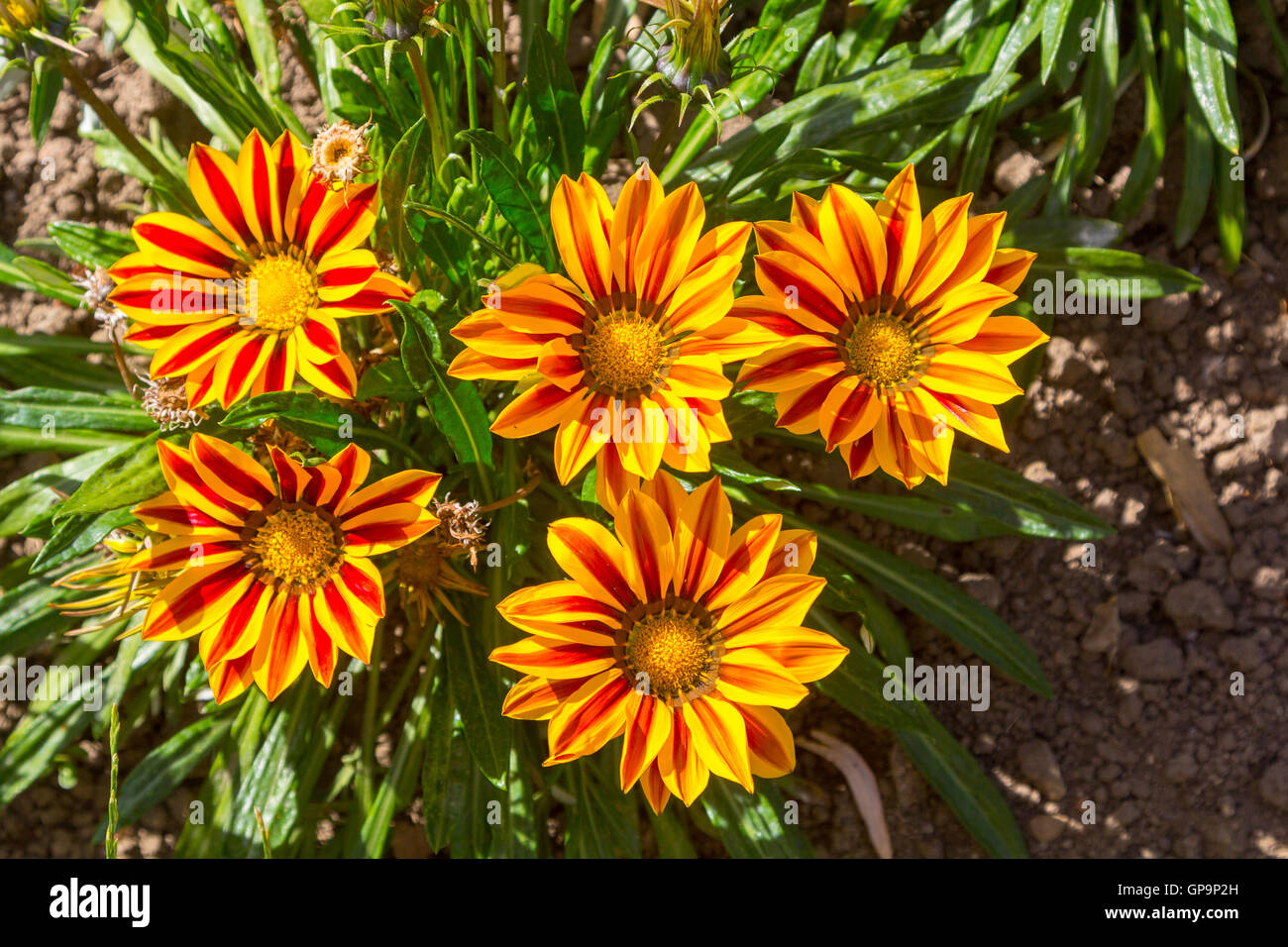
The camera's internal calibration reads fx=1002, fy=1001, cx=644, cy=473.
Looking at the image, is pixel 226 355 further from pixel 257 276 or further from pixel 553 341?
pixel 553 341

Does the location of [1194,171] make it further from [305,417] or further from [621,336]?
[305,417]

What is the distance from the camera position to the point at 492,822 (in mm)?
2059

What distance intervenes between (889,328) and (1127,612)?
49.4 inches

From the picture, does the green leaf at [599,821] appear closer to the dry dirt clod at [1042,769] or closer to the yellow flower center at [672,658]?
the yellow flower center at [672,658]

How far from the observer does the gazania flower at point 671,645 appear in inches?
55.2

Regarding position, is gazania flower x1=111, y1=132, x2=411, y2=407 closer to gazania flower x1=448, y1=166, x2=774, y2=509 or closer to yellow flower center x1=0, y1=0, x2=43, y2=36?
gazania flower x1=448, y1=166, x2=774, y2=509

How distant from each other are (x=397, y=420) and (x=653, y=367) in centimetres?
74

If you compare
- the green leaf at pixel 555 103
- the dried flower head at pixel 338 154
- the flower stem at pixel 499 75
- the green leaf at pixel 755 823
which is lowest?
the green leaf at pixel 755 823

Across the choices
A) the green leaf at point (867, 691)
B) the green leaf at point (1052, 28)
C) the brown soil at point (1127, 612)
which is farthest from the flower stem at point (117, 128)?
the green leaf at point (1052, 28)

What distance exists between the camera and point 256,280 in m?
1.59

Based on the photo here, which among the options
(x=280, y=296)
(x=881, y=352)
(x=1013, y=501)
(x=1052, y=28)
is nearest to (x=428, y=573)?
(x=280, y=296)

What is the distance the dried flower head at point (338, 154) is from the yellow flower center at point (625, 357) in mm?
435

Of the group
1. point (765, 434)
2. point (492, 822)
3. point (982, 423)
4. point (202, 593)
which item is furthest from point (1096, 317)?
point (202, 593)

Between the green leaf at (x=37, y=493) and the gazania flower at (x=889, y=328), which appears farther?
the green leaf at (x=37, y=493)
